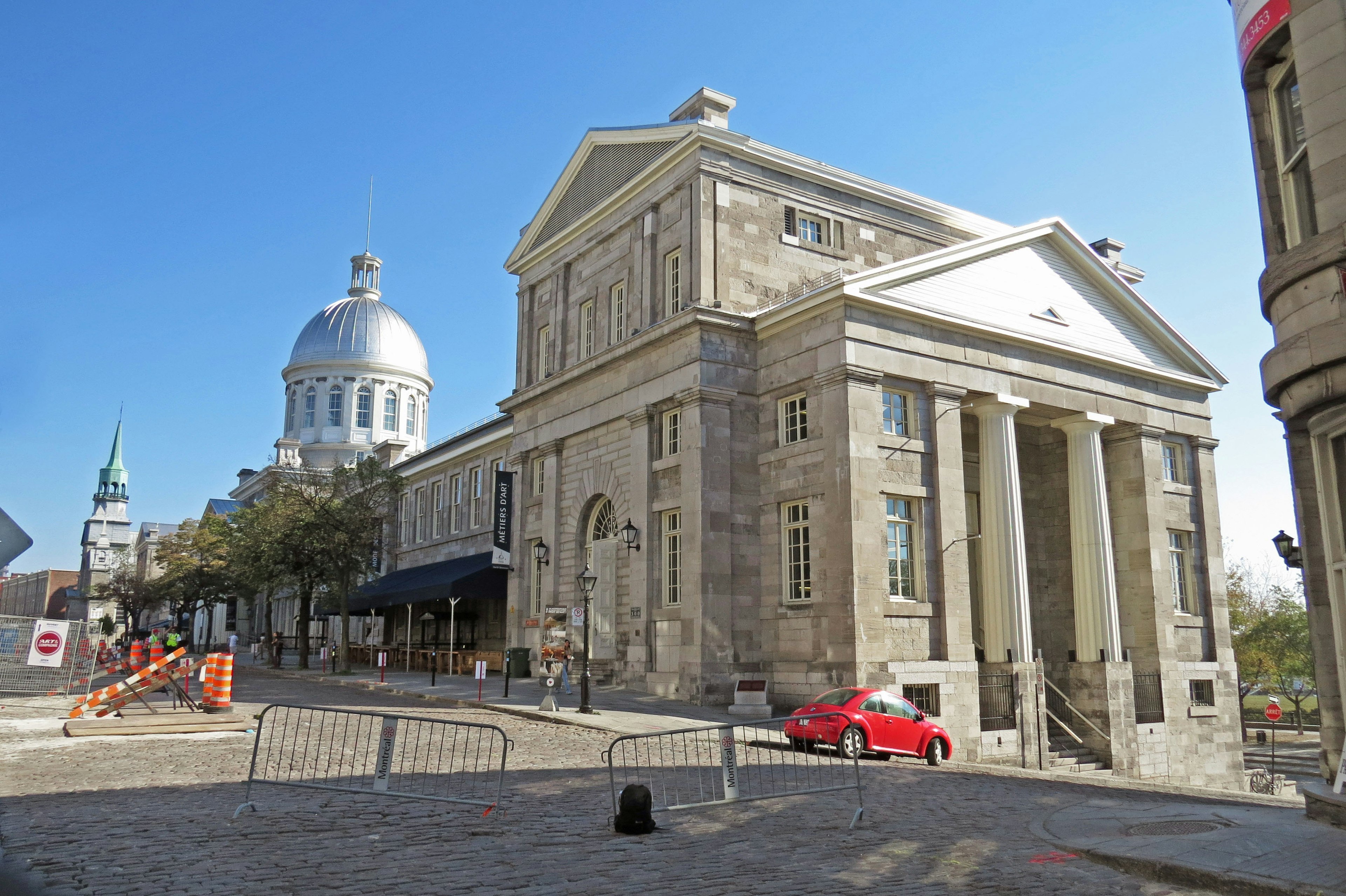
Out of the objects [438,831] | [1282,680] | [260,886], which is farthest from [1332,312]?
[1282,680]

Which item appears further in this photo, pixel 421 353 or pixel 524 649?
pixel 421 353

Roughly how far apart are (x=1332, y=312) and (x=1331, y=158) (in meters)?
1.60

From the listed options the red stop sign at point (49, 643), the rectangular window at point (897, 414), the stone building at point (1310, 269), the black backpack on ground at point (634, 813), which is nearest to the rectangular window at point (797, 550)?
the rectangular window at point (897, 414)

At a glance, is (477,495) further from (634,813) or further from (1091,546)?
(634,813)

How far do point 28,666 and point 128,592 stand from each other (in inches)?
2375

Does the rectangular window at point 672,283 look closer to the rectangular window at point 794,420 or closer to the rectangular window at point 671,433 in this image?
the rectangular window at point 671,433

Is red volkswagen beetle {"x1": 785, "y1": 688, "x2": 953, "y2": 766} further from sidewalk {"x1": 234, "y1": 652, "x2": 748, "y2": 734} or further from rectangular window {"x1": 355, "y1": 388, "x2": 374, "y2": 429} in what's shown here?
rectangular window {"x1": 355, "y1": 388, "x2": 374, "y2": 429}

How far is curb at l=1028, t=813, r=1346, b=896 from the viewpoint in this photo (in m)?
7.65

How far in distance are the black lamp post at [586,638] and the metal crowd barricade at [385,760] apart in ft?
9.76

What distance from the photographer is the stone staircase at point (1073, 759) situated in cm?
2609

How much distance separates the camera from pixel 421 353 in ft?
307

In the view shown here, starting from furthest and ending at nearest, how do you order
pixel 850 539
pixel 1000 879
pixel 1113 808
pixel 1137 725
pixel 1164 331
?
pixel 1164 331 → pixel 1137 725 → pixel 850 539 → pixel 1113 808 → pixel 1000 879

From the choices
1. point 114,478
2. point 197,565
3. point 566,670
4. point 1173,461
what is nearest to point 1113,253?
Result: point 1173,461

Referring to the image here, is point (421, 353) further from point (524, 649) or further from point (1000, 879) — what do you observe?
point (1000, 879)
